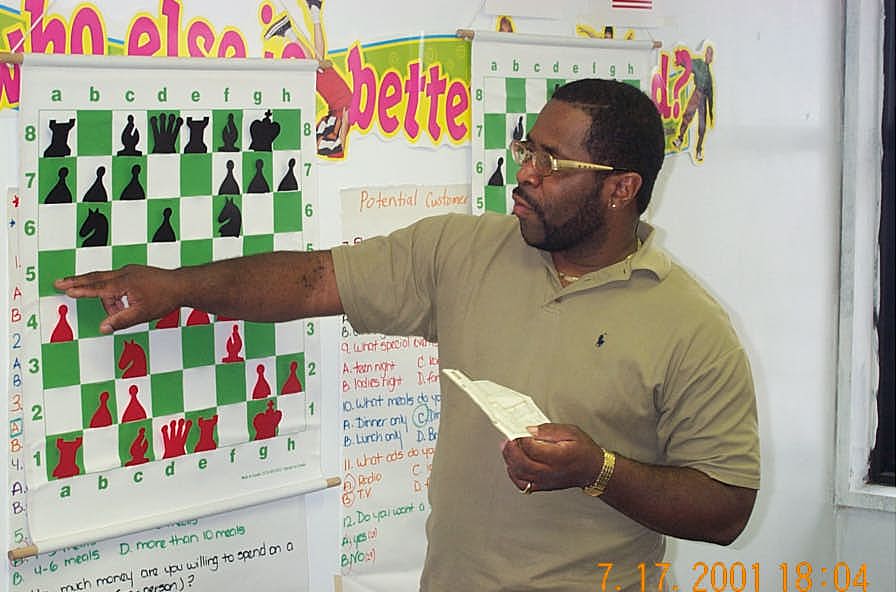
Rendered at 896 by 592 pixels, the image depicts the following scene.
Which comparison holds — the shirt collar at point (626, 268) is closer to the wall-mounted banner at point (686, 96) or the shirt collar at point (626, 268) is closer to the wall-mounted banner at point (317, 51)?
the wall-mounted banner at point (317, 51)

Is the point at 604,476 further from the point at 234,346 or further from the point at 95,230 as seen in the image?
the point at 95,230

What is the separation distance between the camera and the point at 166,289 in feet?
5.57

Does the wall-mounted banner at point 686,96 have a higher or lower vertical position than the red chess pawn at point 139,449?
higher

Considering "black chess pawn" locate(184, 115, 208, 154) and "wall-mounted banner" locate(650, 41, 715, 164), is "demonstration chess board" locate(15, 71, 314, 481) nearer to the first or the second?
"black chess pawn" locate(184, 115, 208, 154)

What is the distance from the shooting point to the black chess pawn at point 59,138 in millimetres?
1728

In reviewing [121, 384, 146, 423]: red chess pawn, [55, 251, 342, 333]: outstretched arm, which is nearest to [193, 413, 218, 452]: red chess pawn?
[121, 384, 146, 423]: red chess pawn

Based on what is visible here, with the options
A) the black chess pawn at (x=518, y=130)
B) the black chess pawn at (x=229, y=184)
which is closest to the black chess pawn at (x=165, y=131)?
the black chess pawn at (x=229, y=184)

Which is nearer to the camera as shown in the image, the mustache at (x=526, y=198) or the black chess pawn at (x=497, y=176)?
the mustache at (x=526, y=198)

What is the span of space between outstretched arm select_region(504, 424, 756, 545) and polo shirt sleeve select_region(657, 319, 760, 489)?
0.10 ft

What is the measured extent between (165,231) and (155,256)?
5 centimetres

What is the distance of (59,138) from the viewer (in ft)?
5.70

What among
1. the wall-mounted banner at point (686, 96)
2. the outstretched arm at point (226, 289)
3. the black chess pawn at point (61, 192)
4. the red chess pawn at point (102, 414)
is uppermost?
the wall-mounted banner at point (686, 96)
